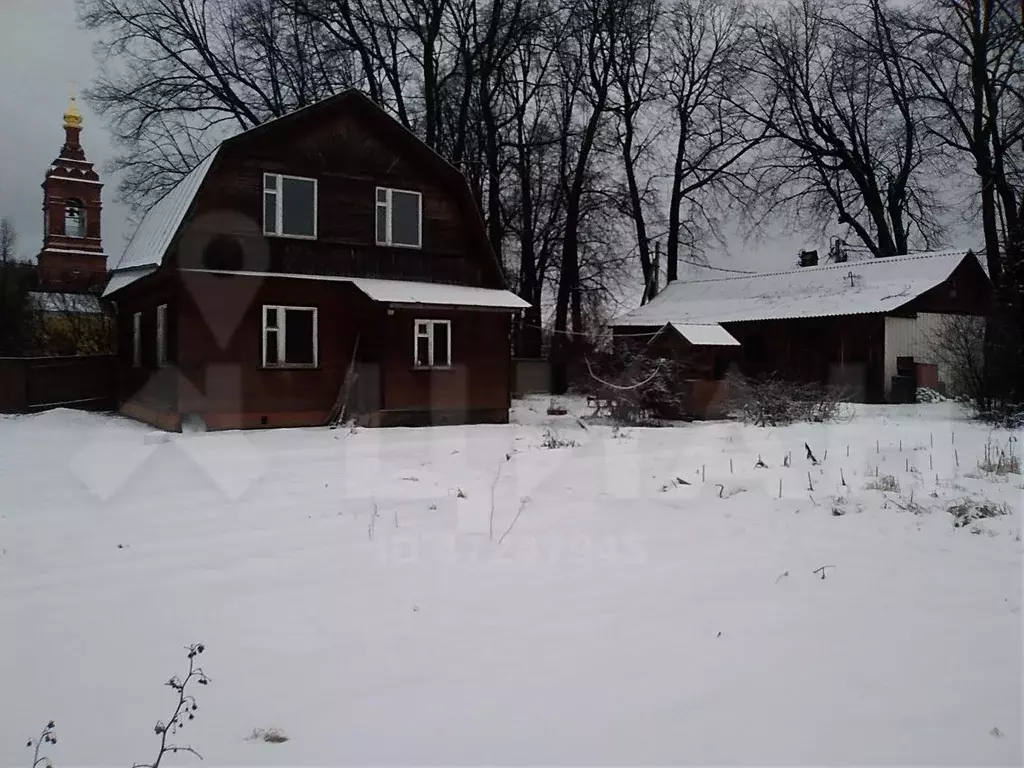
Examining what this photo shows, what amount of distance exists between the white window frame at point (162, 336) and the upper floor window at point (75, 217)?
37.5 meters

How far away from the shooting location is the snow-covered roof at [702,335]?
719 inches

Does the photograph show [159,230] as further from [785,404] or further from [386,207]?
[785,404]

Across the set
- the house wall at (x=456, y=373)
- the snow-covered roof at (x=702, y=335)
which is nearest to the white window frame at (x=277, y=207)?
the house wall at (x=456, y=373)

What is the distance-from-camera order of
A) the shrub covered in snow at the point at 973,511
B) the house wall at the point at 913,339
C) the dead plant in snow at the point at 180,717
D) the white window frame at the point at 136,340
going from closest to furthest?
the dead plant in snow at the point at 180,717 → the shrub covered in snow at the point at 973,511 → the white window frame at the point at 136,340 → the house wall at the point at 913,339

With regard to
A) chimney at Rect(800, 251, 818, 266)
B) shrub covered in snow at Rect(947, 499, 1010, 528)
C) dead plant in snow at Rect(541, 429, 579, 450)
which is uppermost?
chimney at Rect(800, 251, 818, 266)

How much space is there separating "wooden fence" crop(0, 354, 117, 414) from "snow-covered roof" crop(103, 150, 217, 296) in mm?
1915

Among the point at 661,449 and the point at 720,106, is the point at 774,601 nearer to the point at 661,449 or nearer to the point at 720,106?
the point at 661,449

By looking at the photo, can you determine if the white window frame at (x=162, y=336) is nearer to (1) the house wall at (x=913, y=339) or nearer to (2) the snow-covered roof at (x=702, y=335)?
(2) the snow-covered roof at (x=702, y=335)

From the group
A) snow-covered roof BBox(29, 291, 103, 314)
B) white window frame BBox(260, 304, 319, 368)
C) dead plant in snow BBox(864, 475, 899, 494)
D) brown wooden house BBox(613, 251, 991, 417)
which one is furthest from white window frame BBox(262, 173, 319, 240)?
snow-covered roof BBox(29, 291, 103, 314)

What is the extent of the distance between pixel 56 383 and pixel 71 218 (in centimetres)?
3557

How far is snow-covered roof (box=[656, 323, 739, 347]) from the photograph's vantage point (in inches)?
719

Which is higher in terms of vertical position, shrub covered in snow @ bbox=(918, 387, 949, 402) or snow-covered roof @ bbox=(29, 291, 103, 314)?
snow-covered roof @ bbox=(29, 291, 103, 314)

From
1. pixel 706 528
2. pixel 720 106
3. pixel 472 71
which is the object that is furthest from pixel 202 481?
pixel 720 106

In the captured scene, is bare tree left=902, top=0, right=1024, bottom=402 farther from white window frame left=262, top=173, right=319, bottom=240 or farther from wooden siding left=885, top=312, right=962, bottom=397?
white window frame left=262, top=173, right=319, bottom=240
